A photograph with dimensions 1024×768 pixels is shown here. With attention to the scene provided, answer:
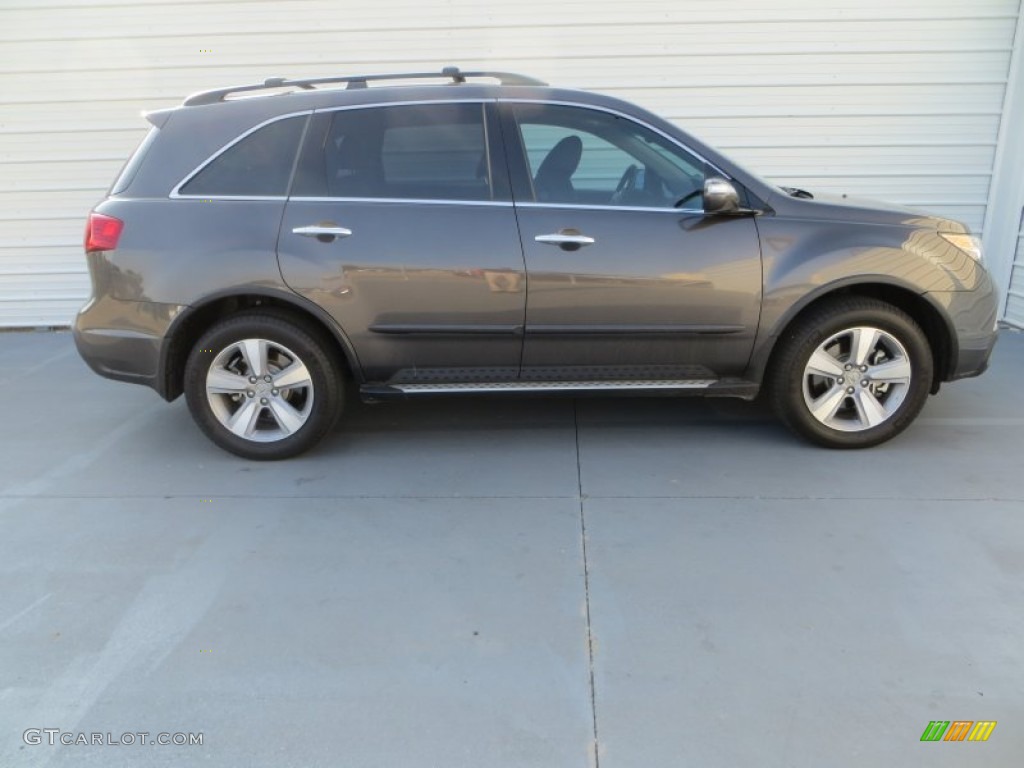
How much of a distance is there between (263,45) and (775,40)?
4.09 metres

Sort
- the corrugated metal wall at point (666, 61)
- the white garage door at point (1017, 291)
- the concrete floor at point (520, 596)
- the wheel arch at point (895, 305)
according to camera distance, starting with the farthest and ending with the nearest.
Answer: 1. the white garage door at point (1017, 291)
2. the corrugated metal wall at point (666, 61)
3. the wheel arch at point (895, 305)
4. the concrete floor at point (520, 596)

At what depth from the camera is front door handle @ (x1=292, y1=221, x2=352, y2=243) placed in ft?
11.8

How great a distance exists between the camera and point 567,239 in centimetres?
359

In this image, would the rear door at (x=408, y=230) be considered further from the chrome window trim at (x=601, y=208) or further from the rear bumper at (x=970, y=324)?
the rear bumper at (x=970, y=324)

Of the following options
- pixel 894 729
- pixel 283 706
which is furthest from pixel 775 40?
pixel 283 706

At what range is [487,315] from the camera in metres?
3.68

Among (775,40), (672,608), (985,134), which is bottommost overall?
(672,608)

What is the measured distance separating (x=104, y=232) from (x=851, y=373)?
372 centimetres

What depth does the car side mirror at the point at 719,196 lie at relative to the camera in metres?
3.50

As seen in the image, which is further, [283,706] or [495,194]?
[495,194]

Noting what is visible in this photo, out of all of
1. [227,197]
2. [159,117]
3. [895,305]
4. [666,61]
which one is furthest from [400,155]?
[666,61]

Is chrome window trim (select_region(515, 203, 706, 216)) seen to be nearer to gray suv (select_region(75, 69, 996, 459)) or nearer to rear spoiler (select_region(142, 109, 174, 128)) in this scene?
gray suv (select_region(75, 69, 996, 459))

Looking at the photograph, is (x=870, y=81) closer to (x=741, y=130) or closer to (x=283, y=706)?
(x=741, y=130)

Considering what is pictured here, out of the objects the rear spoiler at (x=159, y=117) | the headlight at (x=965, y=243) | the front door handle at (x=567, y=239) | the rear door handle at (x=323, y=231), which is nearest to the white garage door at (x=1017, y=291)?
the headlight at (x=965, y=243)
